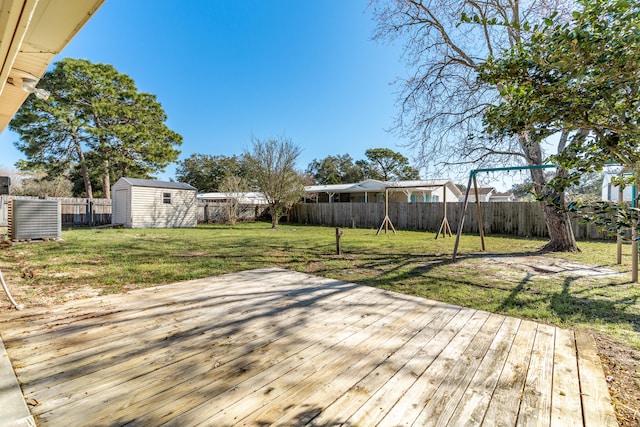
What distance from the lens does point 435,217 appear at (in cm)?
1299

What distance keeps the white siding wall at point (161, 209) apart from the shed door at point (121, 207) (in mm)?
510

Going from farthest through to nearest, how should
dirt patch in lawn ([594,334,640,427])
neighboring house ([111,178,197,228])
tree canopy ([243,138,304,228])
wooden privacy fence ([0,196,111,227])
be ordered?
tree canopy ([243,138,304,228])
wooden privacy fence ([0,196,111,227])
neighboring house ([111,178,197,228])
dirt patch in lawn ([594,334,640,427])

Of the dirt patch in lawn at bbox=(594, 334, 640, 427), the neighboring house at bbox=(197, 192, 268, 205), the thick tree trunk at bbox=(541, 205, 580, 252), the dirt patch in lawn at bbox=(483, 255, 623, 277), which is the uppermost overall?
the neighboring house at bbox=(197, 192, 268, 205)

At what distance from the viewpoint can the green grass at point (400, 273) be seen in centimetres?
312

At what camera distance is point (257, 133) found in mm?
14547

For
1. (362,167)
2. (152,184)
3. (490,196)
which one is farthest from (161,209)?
(490,196)

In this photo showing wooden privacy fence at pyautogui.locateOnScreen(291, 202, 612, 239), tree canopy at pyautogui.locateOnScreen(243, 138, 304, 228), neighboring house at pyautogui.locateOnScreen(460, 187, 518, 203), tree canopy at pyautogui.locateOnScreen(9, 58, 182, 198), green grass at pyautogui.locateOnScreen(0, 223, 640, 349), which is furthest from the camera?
neighboring house at pyautogui.locateOnScreen(460, 187, 518, 203)

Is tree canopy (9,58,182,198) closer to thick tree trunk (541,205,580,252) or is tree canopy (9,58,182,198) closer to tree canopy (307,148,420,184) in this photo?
tree canopy (307,148,420,184)

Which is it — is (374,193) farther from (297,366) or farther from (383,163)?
(297,366)

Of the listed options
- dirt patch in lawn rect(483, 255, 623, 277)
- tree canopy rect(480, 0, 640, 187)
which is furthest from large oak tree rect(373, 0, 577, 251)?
tree canopy rect(480, 0, 640, 187)

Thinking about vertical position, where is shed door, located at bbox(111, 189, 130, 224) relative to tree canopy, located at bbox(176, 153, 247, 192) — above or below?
below

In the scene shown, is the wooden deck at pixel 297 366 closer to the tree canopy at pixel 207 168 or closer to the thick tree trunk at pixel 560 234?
the thick tree trunk at pixel 560 234

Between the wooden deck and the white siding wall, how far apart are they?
12.7m

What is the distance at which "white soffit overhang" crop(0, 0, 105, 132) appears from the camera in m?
1.30
